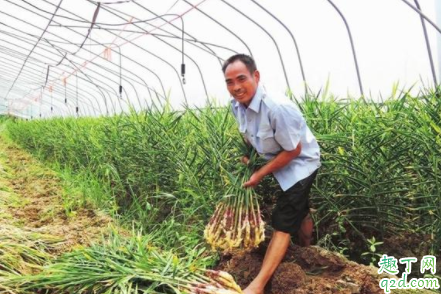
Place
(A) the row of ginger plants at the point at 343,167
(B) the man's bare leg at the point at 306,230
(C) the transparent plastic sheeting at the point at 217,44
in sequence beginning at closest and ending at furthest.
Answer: (A) the row of ginger plants at the point at 343,167, (B) the man's bare leg at the point at 306,230, (C) the transparent plastic sheeting at the point at 217,44

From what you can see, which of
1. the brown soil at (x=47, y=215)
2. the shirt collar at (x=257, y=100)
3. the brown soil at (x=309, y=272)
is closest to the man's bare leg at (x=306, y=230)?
the brown soil at (x=309, y=272)

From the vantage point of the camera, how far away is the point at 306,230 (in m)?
2.26

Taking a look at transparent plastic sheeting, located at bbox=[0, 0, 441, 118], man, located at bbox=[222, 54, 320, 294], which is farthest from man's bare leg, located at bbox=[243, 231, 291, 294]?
transparent plastic sheeting, located at bbox=[0, 0, 441, 118]

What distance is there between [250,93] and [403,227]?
37.4 inches

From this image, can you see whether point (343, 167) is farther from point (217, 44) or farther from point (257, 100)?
point (217, 44)

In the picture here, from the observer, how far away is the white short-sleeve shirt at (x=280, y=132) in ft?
6.28

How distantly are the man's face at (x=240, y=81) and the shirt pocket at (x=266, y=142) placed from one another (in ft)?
0.52

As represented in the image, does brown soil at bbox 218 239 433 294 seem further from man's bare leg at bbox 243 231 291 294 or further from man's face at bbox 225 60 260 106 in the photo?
man's face at bbox 225 60 260 106

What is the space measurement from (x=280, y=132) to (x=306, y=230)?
61 centimetres

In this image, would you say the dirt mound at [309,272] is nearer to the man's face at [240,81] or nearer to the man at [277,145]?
the man at [277,145]

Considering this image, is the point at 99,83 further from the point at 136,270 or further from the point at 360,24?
the point at 136,270

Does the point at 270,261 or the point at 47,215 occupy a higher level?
the point at 47,215

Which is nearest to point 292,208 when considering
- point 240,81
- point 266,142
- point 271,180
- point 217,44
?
point 266,142

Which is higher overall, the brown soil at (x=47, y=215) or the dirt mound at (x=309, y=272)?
the brown soil at (x=47, y=215)
